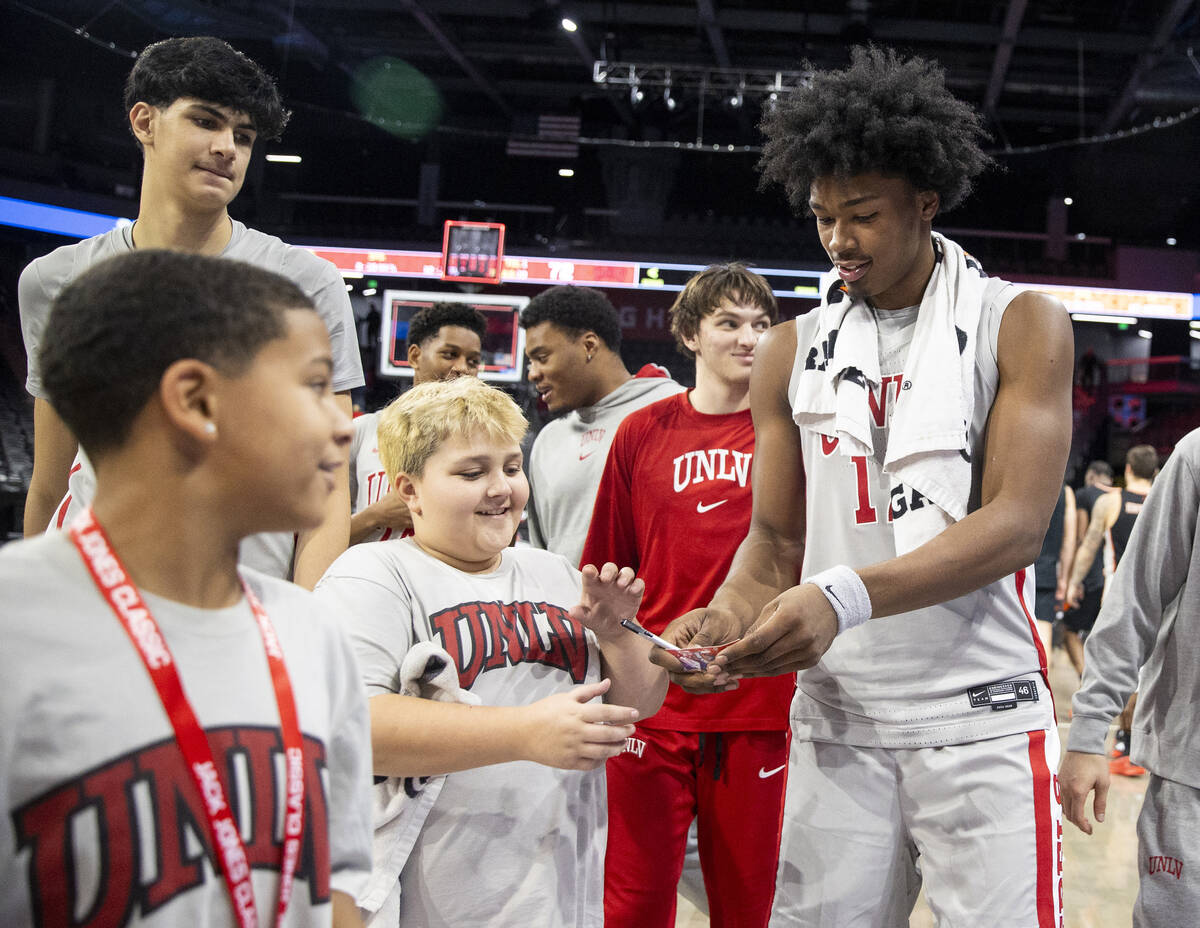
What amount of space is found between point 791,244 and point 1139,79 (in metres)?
5.56

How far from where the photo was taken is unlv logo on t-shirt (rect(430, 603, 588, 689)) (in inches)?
70.3

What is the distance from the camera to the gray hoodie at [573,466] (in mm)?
3568

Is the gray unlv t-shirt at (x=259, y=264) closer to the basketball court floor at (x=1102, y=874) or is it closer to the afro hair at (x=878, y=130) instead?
the afro hair at (x=878, y=130)

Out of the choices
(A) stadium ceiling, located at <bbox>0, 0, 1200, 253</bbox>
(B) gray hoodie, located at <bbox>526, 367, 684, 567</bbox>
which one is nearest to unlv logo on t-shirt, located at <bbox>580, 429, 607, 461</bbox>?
(B) gray hoodie, located at <bbox>526, 367, 684, 567</bbox>

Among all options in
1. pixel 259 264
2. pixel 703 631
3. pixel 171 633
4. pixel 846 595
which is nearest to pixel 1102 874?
pixel 703 631

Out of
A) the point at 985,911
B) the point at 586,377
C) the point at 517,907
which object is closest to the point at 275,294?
the point at 517,907

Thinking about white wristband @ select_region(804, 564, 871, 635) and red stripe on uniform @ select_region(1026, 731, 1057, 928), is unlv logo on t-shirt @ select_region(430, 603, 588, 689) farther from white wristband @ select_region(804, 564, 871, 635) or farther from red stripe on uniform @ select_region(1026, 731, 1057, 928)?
red stripe on uniform @ select_region(1026, 731, 1057, 928)

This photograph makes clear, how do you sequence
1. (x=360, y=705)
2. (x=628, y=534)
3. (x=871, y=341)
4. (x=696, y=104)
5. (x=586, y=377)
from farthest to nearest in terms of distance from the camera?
(x=696, y=104)
(x=586, y=377)
(x=628, y=534)
(x=871, y=341)
(x=360, y=705)

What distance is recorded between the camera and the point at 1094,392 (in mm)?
18703

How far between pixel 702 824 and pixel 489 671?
121cm

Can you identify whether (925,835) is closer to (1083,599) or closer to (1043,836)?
(1043,836)

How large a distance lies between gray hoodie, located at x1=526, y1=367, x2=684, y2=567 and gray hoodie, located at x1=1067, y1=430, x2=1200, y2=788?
5.49ft

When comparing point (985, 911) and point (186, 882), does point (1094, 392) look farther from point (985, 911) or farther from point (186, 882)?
point (186, 882)

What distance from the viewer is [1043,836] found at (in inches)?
72.2
